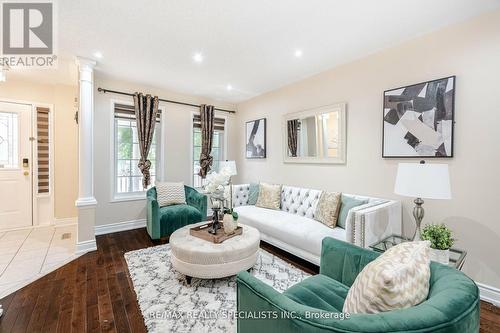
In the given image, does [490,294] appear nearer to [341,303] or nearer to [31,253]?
[341,303]

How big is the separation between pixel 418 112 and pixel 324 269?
80.8 inches

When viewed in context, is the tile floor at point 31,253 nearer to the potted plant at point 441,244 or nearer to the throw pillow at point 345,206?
the throw pillow at point 345,206

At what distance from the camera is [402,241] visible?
232cm

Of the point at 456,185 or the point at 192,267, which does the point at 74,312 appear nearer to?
the point at 192,267

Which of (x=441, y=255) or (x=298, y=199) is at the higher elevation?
(x=298, y=199)

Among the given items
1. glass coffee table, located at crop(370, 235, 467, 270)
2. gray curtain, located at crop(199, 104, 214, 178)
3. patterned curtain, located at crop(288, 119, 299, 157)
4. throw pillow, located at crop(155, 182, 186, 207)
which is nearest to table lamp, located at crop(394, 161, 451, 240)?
glass coffee table, located at crop(370, 235, 467, 270)

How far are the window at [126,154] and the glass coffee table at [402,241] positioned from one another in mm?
3958

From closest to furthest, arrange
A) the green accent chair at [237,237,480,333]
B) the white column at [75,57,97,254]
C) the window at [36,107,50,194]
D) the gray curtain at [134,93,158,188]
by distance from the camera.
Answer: the green accent chair at [237,237,480,333] → the white column at [75,57,97,254] → the gray curtain at [134,93,158,188] → the window at [36,107,50,194]

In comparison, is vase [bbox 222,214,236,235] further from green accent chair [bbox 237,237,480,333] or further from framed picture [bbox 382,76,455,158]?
framed picture [bbox 382,76,455,158]

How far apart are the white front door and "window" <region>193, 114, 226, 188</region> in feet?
9.58

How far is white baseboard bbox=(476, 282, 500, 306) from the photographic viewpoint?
210 centimetres

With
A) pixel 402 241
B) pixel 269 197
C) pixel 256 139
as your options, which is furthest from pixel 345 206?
pixel 256 139

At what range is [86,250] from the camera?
3.19 m

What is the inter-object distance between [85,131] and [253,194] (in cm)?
274
